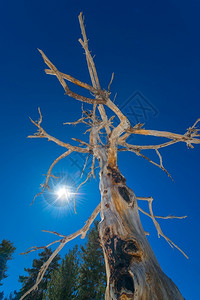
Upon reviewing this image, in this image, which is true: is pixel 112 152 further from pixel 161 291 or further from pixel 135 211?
pixel 161 291

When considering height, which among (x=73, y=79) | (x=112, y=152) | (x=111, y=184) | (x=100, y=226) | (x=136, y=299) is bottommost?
(x=136, y=299)

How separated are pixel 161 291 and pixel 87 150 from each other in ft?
10.8

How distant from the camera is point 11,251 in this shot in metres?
17.9

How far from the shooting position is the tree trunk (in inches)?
55.1

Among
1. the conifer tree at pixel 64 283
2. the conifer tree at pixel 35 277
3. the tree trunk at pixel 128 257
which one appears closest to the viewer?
the tree trunk at pixel 128 257

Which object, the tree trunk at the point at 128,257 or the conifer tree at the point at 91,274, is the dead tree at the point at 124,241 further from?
the conifer tree at the point at 91,274

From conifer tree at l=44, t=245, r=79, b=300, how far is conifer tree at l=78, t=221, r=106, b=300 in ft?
1.69

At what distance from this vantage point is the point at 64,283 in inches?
306

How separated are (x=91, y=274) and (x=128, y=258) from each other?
9522 mm

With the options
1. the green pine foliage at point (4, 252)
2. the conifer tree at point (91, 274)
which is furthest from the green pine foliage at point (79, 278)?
the green pine foliage at point (4, 252)

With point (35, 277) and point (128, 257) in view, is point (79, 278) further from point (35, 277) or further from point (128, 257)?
point (128, 257)

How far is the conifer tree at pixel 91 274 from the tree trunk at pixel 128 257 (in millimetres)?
7661

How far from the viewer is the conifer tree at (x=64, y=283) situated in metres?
7.25

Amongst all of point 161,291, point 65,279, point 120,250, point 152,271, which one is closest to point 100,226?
point 120,250
